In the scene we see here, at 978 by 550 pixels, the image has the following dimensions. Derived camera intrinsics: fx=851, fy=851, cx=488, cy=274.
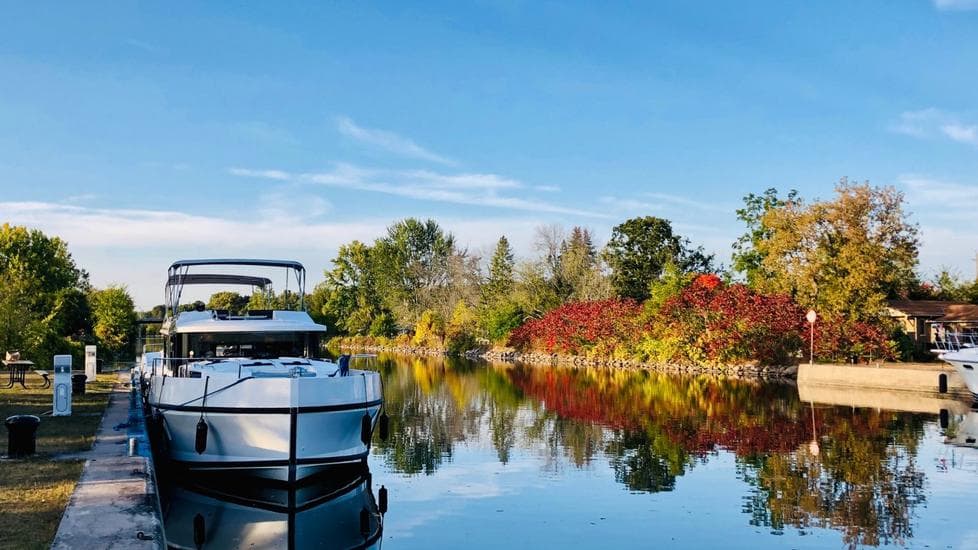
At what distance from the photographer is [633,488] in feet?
49.7

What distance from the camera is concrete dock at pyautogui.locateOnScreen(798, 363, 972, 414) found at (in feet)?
94.1

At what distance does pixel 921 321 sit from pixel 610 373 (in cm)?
1909

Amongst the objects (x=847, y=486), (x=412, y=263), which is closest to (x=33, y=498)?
(x=847, y=486)

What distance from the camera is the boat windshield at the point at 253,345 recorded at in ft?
57.7

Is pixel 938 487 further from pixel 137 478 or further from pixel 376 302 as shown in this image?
pixel 376 302

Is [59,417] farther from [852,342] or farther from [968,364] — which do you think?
[852,342]

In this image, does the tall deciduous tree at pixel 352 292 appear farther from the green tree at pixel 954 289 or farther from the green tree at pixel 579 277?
the green tree at pixel 954 289

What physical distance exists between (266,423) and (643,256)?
214 ft

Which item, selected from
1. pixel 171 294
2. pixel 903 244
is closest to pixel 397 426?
pixel 171 294

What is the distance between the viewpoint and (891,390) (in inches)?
1353

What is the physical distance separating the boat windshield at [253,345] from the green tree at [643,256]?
57407mm

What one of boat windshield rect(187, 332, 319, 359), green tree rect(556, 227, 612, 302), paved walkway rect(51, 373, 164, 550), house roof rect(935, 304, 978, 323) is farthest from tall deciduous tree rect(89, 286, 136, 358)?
house roof rect(935, 304, 978, 323)

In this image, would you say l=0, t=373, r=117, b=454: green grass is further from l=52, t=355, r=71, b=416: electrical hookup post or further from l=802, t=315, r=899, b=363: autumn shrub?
l=802, t=315, r=899, b=363: autumn shrub

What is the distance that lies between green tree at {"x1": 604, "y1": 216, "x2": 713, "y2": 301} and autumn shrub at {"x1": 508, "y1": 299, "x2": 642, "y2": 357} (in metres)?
11.4
